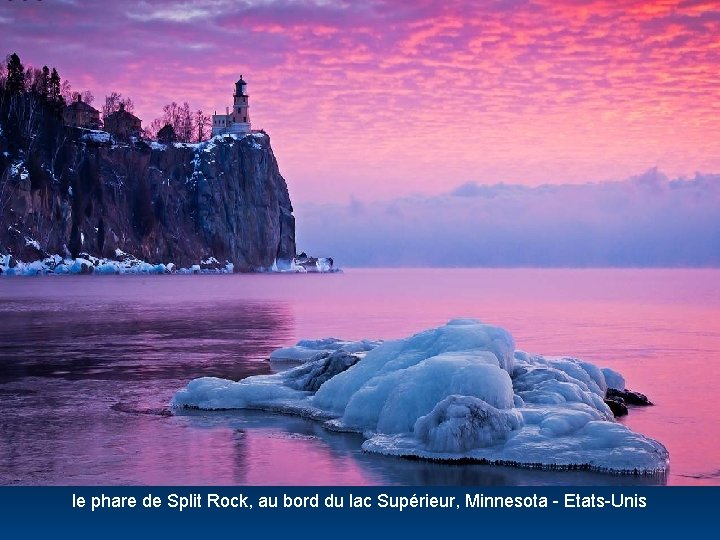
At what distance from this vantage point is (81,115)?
18362 centimetres

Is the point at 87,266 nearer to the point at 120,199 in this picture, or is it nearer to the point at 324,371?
the point at 120,199

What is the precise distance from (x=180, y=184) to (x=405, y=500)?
597 feet

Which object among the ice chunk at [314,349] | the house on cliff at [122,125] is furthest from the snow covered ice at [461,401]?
the house on cliff at [122,125]

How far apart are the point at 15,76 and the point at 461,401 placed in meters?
167

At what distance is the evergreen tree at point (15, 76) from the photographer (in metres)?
158

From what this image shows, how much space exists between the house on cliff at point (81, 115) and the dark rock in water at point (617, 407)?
568ft

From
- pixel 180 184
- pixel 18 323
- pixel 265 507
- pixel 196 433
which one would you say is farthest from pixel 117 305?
pixel 180 184

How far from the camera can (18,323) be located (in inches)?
1745

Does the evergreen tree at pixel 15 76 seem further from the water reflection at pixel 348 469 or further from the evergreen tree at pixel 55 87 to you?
the water reflection at pixel 348 469

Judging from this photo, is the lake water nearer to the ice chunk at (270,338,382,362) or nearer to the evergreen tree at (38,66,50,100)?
the ice chunk at (270,338,382,362)

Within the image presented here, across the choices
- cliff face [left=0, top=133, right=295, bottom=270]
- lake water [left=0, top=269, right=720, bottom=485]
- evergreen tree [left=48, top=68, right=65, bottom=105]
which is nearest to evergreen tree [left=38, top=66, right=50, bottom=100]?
evergreen tree [left=48, top=68, right=65, bottom=105]

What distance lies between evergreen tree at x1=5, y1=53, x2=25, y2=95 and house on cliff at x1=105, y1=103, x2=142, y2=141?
67.9 feet

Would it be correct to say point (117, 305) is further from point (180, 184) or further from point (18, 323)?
point (180, 184)
